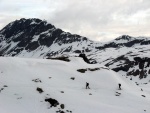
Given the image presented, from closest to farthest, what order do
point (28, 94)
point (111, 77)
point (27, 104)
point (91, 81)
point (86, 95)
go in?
point (27, 104) < point (28, 94) < point (86, 95) < point (91, 81) < point (111, 77)

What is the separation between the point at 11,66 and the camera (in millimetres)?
47188

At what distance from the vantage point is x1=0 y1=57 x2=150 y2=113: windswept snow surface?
123 ft

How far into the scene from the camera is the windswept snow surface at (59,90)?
37.3 metres

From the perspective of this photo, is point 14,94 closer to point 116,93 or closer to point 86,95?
point 86,95

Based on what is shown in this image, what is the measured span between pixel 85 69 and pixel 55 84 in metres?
11.8

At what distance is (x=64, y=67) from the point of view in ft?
175

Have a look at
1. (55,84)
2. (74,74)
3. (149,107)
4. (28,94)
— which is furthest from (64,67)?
(149,107)

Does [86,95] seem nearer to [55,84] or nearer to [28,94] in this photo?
[55,84]

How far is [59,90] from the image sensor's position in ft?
138

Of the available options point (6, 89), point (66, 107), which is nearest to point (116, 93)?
point (66, 107)

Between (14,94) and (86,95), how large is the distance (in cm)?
1131

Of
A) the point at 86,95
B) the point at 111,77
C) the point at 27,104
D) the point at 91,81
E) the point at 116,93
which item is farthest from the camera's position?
the point at 111,77

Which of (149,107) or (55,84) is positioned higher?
(55,84)

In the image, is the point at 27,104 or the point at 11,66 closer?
the point at 27,104
